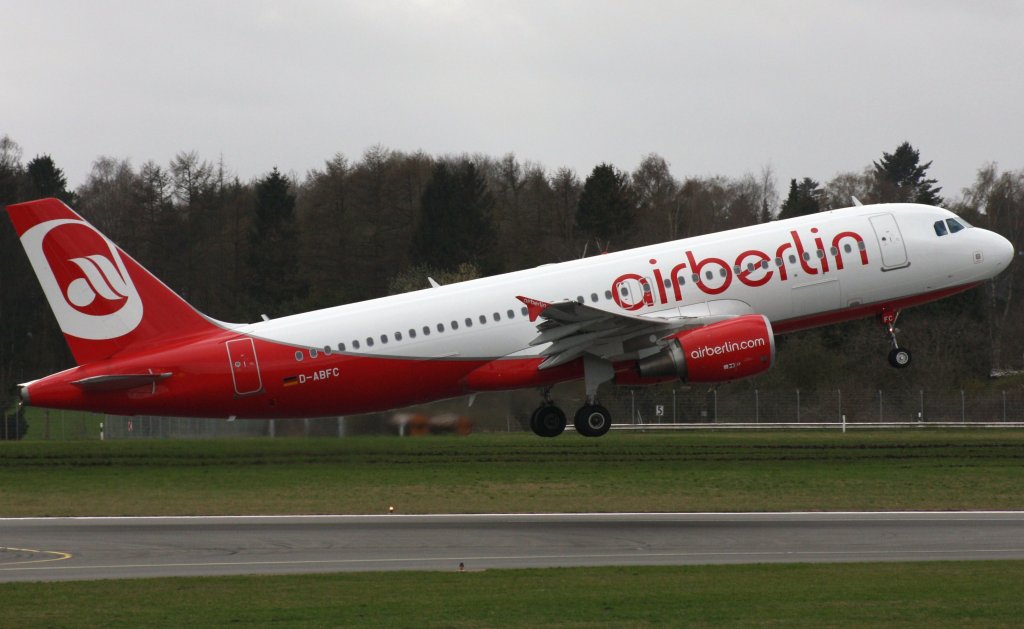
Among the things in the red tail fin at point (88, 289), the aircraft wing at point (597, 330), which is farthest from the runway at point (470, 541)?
the red tail fin at point (88, 289)

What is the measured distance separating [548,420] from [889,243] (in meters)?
11.0

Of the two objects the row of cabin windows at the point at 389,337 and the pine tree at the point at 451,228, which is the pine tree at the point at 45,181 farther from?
the row of cabin windows at the point at 389,337

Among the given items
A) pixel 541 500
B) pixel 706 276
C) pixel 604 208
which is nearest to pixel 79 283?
pixel 541 500

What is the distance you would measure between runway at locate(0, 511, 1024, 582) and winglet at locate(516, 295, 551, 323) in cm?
577

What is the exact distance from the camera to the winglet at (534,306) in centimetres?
3834

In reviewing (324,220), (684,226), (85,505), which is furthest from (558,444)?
(684,226)

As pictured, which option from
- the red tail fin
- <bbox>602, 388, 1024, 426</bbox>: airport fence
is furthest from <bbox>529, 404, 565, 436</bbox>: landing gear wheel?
<bbox>602, 388, 1024, 426</bbox>: airport fence

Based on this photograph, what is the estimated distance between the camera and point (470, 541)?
36.6 meters

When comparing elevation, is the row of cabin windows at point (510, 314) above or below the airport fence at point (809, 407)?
above

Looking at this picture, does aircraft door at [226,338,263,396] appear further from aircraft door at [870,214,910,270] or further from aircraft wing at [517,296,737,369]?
aircraft door at [870,214,910,270]

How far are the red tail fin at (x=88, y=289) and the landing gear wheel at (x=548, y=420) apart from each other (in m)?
10.4

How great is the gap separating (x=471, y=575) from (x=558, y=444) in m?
34.7

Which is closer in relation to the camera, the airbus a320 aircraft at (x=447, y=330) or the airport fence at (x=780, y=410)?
the airbus a320 aircraft at (x=447, y=330)

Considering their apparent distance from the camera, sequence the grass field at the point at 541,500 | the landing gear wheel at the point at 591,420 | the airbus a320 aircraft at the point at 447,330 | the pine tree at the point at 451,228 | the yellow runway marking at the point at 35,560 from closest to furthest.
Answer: the grass field at the point at 541,500, the yellow runway marking at the point at 35,560, the airbus a320 aircraft at the point at 447,330, the landing gear wheel at the point at 591,420, the pine tree at the point at 451,228
